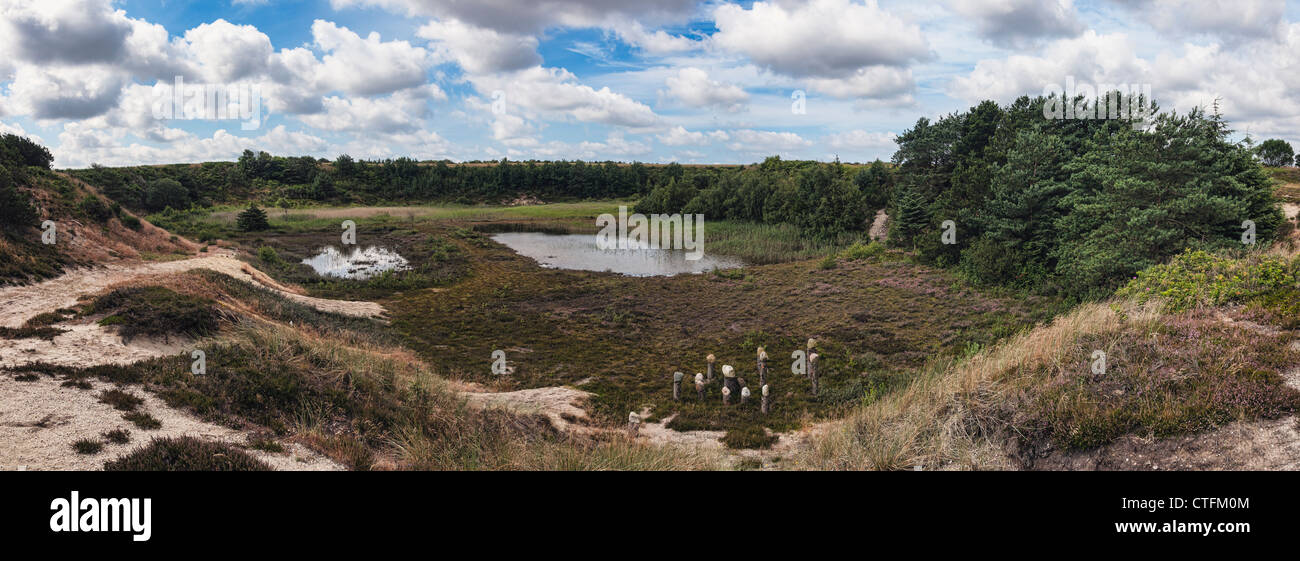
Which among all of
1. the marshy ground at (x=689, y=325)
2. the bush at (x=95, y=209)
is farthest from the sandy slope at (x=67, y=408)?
the bush at (x=95, y=209)

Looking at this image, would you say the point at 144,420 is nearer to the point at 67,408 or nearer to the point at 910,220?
the point at 67,408

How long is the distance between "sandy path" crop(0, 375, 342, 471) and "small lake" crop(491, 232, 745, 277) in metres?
28.6

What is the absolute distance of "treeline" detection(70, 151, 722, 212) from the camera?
246 feet

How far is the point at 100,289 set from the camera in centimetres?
1485

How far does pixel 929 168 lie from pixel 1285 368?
40.8 metres

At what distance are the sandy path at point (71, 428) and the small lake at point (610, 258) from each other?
28.6 m

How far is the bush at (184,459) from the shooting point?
5.79 m

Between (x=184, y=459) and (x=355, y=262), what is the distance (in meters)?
36.7

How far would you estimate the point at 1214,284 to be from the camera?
9.02 metres

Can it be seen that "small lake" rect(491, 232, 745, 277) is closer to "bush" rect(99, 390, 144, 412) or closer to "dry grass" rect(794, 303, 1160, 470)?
"dry grass" rect(794, 303, 1160, 470)

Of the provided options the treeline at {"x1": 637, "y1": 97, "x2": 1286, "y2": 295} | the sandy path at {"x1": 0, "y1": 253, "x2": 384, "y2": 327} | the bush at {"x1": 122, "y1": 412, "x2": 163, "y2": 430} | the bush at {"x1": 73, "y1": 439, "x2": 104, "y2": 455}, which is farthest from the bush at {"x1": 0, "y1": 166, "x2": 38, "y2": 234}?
the treeline at {"x1": 637, "y1": 97, "x2": 1286, "y2": 295}

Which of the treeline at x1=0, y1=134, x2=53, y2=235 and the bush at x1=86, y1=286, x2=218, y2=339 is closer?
the bush at x1=86, y1=286, x2=218, y2=339

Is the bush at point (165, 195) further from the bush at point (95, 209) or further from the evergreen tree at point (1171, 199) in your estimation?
the evergreen tree at point (1171, 199)
